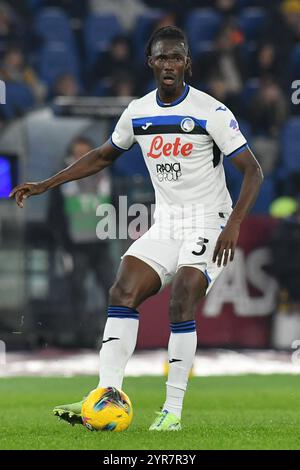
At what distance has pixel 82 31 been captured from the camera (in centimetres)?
1697

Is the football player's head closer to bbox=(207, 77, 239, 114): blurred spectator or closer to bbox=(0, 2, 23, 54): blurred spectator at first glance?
bbox=(207, 77, 239, 114): blurred spectator

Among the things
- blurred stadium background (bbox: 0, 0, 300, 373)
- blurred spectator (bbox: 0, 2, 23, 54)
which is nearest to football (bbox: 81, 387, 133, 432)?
blurred stadium background (bbox: 0, 0, 300, 373)

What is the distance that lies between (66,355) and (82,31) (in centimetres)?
Answer: 575

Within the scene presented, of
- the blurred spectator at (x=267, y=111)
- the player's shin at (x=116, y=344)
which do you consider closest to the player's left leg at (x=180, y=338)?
the player's shin at (x=116, y=344)

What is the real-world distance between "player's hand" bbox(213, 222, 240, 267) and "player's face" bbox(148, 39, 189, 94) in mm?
A: 865

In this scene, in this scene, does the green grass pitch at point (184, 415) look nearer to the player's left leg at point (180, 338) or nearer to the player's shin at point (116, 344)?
the player's left leg at point (180, 338)

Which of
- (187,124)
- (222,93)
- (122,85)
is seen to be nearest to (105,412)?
(187,124)

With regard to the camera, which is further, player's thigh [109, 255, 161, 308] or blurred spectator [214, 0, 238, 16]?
blurred spectator [214, 0, 238, 16]

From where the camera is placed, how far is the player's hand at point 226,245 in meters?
6.44

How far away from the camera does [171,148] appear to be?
21.9ft

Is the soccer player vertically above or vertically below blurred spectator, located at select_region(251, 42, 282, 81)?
below

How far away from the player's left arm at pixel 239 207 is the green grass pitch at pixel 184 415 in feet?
3.20

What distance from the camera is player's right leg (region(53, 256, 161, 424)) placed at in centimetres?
A: 646

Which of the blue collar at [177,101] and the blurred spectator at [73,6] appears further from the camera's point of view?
the blurred spectator at [73,6]
